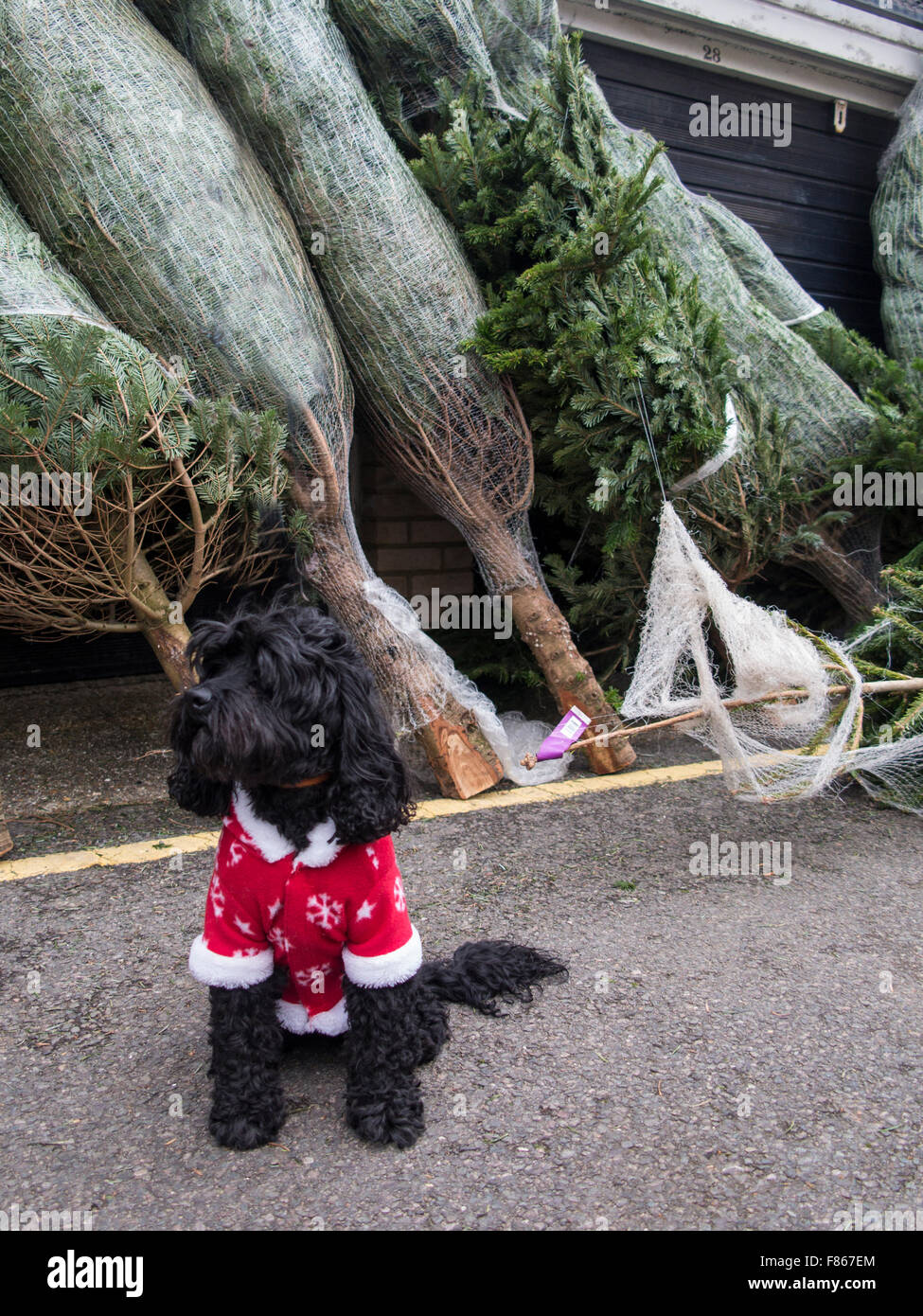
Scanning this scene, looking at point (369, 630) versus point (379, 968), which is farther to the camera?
point (369, 630)

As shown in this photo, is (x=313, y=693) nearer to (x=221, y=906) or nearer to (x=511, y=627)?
(x=221, y=906)

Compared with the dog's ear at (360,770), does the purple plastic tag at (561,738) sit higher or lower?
lower

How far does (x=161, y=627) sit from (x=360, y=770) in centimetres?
234

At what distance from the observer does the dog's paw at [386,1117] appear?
2164 millimetres

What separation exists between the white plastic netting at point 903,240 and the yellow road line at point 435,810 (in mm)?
3765

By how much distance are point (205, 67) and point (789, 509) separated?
3.66 metres

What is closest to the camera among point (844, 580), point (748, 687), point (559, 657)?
point (748, 687)

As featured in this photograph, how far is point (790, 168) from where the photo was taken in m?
7.36

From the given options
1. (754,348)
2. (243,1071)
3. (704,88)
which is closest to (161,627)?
(243,1071)

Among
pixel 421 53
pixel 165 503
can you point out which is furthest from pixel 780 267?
pixel 165 503

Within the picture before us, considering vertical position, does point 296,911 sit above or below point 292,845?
below

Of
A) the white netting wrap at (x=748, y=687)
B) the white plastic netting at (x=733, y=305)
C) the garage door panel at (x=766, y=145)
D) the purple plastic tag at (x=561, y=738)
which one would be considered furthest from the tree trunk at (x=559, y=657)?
the garage door panel at (x=766, y=145)

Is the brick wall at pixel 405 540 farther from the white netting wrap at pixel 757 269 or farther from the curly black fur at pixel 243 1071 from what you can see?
the curly black fur at pixel 243 1071

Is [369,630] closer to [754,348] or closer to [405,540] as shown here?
[405,540]
